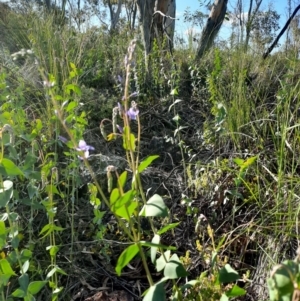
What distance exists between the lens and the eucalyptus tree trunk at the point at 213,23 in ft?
11.2

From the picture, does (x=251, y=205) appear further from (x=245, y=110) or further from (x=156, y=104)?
(x=156, y=104)

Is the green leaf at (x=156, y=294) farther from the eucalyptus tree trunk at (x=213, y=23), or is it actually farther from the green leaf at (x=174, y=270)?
the eucalyptus tree trunk at (x=213, y=23)

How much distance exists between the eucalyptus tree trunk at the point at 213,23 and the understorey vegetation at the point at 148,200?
0.91 metres

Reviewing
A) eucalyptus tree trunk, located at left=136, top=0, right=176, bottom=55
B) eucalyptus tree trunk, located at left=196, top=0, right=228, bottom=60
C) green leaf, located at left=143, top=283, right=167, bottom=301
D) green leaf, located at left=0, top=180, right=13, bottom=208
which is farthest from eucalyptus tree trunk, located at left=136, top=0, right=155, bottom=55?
green leaf, located at left=143, top=283, right=167, bottom=301

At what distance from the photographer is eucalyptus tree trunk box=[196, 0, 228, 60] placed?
3.43m

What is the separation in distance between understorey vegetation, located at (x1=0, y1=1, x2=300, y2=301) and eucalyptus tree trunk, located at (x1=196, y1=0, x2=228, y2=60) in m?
0.91

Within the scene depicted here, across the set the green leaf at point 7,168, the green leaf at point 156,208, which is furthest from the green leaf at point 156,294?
the green leaf at point 7,168

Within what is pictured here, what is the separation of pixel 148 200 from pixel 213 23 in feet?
9.54

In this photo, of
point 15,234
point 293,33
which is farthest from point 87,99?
point 293,33

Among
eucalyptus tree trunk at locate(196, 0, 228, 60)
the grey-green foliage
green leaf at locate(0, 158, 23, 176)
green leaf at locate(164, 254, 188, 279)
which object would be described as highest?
eucalyptus tree trunk at locate(196, 0, 228, 60)

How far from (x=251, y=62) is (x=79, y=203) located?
1.74 m

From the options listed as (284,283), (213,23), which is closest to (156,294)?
(284,283)

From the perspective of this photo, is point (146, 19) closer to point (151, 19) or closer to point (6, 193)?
point (151, 19)

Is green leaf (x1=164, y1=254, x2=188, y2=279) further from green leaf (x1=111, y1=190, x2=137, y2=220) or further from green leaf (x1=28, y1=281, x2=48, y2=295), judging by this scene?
green leaf (x1=28, y1=281, x2=48, y2=295)
